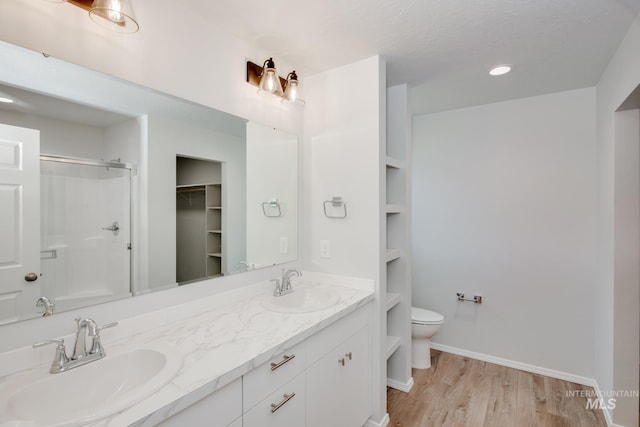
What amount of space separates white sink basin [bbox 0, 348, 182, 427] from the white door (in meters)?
0.24

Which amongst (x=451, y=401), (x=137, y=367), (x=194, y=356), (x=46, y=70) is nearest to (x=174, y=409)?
(x=194, y=356)

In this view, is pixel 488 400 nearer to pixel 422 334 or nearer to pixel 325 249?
pixel 422 334

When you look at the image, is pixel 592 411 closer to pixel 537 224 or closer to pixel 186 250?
pixel 537 224

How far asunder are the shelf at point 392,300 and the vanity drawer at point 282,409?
1.00 meters

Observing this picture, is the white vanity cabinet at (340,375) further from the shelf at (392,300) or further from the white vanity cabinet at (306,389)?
the shelf at (392,300)

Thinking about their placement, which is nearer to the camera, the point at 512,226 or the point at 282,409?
the point at 282,409

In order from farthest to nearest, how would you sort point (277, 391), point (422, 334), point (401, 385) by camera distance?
point (422, 334) < point (401, 385) < point (277, 391)

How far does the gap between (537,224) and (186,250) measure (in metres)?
2.77

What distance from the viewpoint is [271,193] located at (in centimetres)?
201

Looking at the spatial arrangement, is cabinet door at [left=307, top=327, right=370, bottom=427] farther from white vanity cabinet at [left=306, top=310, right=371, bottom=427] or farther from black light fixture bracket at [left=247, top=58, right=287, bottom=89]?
black light fixture bracket at [left=247, top=58, right=287, bottom=89]

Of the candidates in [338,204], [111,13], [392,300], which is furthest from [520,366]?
[111,13]

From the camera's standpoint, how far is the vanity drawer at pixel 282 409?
1081mm

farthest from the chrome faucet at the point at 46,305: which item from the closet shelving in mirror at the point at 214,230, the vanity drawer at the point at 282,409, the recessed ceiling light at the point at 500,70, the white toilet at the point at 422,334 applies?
the recessed ceiling light at the point at 500,70

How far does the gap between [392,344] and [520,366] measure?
1.38 metres
